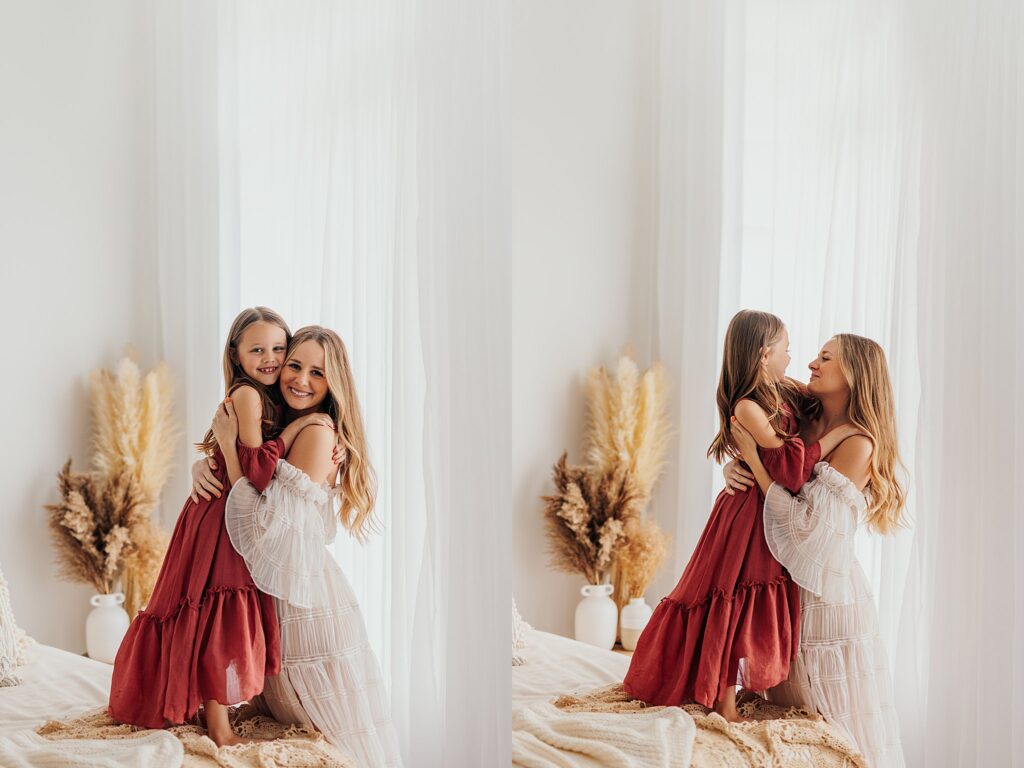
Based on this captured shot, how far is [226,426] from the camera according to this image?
1.71m

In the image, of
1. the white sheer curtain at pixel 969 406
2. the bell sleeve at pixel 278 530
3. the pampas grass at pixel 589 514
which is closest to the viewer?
the bell sleeve at pixel 278 530

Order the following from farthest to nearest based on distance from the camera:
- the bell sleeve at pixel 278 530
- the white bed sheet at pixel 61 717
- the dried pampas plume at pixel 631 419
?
1. the dried pampas plume at pixel 631 419
2. the bell sleeve at pixel 278 530
3. the white bed sheet at pixel 61 717

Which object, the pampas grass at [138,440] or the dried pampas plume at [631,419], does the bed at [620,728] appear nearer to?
the dried pampas plume at [631,419]

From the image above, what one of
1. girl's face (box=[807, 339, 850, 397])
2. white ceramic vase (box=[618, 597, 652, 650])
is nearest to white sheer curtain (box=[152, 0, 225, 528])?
white ceramic vase (box=[618, 597, 652, 650])

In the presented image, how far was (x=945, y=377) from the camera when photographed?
2270 mm

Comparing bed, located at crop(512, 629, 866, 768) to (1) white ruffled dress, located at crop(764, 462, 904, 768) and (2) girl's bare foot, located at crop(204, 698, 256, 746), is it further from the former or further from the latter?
(2) girl's bare foot, located at crop(204, 698, 256, 746)

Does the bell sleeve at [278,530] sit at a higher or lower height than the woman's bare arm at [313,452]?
lower

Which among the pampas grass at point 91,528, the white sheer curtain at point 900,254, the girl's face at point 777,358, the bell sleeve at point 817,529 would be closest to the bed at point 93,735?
the pampas grass at point 91,528

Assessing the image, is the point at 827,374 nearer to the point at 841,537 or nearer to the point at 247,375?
the point at 841,537

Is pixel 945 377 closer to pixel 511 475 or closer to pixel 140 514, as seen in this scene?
pixel 511 475

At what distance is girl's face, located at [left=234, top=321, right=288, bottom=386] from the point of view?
1733mm

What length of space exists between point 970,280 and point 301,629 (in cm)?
189

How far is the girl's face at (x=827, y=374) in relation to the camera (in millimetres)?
1904

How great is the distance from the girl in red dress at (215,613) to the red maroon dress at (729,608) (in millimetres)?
792
